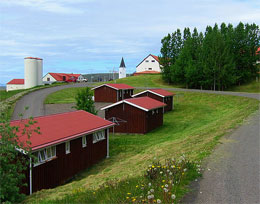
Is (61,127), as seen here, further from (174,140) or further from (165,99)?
(165,99)

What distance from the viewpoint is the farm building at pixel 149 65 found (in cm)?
9743

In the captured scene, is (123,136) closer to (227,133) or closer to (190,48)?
(227,133)

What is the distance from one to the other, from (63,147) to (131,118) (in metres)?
12.7

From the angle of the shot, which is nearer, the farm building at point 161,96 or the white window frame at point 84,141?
the white window frame at point 84,141

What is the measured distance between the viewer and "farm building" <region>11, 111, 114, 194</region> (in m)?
12.1

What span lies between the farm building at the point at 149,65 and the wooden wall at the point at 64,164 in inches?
3219

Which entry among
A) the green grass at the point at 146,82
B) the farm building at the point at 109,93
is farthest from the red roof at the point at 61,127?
the green grass at the point at 146,82

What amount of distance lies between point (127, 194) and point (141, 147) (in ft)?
43.3

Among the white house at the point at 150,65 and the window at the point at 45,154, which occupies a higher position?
the white house at the point at 150,65

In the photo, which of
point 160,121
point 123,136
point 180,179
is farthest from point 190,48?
point 180,179

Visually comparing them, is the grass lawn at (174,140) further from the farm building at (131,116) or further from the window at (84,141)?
the window at (84,141)

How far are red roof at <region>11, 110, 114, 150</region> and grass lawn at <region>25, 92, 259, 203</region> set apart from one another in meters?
2.22

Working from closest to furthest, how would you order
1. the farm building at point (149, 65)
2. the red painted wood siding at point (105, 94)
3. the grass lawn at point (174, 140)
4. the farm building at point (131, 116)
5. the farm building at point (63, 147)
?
1. the grass lawn at point (174, 140)
2. the farm building at point (63, 147)
3. the farm building at point (131, 116)
4. the red painted wood siding at point (105, 94)
5. the farm building at point (149, 65)

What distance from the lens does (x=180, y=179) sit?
7973mm
